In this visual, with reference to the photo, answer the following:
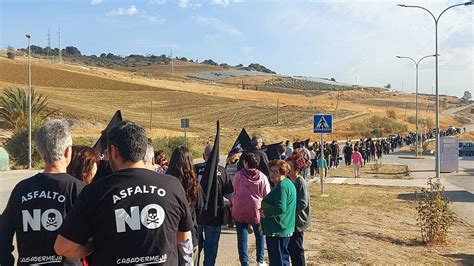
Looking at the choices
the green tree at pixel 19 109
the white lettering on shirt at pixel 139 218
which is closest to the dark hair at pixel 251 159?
the white lettering on shirt at pixel 139 218

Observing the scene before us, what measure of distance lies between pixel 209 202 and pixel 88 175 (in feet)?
7.57

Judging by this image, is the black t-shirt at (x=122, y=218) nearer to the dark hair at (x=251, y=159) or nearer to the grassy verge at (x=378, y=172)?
the dark hair at (x=251, y=159)

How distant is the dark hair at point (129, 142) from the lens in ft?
10.2

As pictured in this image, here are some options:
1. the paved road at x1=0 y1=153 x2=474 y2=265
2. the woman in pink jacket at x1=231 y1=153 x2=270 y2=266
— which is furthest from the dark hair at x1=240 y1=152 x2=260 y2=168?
the paved road at x1=0 y1=153 x2=474 y2=265

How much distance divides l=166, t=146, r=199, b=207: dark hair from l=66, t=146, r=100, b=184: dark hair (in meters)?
0.90

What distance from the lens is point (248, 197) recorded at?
22.5 ft

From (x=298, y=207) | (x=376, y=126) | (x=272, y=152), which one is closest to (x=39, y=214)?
(x=298, y=207)

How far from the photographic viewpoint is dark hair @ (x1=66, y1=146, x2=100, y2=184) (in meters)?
4.29

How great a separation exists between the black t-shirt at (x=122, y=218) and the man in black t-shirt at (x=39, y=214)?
0.48 meters

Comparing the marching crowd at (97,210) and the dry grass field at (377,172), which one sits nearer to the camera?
the marching crowd at (97,210)

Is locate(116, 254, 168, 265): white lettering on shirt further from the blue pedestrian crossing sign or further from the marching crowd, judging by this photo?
the blue pedestrian crossing sign

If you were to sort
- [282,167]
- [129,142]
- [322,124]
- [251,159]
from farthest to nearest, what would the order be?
1. [322,124]
2. [251,159]
3. [282,167]
4. [129,142]

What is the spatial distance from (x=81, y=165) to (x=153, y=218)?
144 cm

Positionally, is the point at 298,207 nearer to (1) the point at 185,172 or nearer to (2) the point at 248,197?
(2) the point at 248,197
